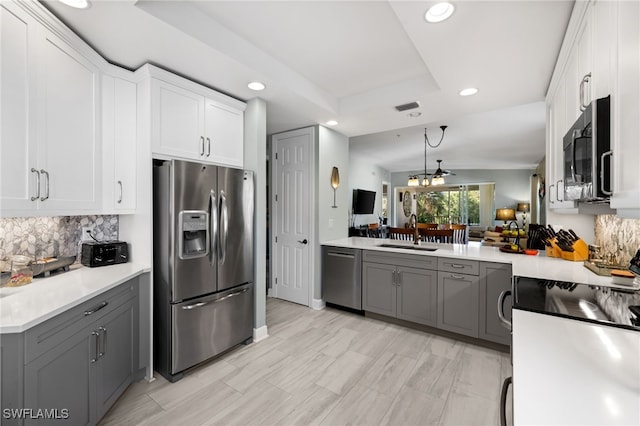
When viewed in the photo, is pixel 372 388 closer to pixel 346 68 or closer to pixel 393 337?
pixel 393 337

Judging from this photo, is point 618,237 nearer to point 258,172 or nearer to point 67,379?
point 258,172

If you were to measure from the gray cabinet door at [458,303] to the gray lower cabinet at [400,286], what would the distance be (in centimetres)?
8

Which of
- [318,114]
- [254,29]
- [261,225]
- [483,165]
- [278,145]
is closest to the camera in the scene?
[254,29]

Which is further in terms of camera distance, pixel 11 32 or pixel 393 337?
pixel 393 337

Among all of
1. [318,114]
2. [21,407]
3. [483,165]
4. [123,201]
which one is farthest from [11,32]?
[483,165]

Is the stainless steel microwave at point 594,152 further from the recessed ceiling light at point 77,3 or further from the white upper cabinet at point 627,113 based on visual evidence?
the recessed ceiling light at point 77,3

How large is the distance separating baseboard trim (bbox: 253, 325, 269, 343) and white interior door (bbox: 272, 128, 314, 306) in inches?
38.2

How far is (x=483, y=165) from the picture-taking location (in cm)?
875

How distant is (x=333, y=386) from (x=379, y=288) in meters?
1.39

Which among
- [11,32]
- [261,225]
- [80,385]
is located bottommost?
[80,385]

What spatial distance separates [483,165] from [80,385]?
987 centimetres

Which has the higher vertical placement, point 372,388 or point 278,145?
point 278,145

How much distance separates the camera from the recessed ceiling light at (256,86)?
248cm

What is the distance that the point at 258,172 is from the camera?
9.29ft
